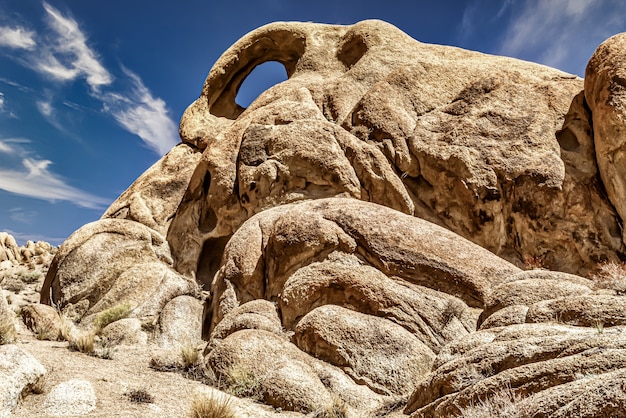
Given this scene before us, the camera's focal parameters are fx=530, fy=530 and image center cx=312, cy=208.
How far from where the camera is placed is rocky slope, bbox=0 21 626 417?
6410 millimetres

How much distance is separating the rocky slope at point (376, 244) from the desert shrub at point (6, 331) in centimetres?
159

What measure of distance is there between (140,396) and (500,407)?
15.3 ft

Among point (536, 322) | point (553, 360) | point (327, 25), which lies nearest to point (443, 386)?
point (553, 360)

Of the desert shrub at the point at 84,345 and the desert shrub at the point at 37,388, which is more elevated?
the desert shrub at the point at 84,345

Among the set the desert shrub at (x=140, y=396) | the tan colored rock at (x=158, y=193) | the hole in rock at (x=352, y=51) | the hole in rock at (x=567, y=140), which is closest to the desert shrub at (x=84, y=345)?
the desert shrub at (x=140, y=396)

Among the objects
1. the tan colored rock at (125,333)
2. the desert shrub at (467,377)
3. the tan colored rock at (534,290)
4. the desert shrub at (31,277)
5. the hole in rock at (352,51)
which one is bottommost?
the desert shrub at (467,377)

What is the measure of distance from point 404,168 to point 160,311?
870 cm

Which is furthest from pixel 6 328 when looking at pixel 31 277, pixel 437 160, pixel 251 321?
pixel 31 277

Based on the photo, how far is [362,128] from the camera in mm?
18234

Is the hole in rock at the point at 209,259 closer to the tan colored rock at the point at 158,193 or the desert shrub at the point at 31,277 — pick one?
the tan colored rock at the point at 158,193

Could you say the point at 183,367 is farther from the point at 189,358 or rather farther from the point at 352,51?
the point at 352,51

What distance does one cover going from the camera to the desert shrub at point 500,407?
4.07 meters

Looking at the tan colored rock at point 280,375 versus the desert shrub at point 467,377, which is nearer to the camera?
the desert shrub at point 467,377

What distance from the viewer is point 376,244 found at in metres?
11.2
